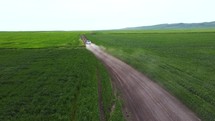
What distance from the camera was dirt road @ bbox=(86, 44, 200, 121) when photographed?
1448cm

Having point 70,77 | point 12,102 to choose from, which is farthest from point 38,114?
point 70,77

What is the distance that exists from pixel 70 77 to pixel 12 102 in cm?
778

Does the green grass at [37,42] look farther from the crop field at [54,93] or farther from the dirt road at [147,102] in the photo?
the dirt road at [147,102]

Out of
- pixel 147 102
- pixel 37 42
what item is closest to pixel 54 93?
pixel 147 102

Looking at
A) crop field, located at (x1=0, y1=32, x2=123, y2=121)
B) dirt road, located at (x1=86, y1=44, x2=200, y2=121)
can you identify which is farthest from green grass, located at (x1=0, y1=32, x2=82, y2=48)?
dirt road, located at (x1=86, y1=44, x2=200, y2=121)

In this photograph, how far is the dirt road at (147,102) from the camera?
47.5 feet

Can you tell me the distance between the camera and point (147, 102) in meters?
17.0

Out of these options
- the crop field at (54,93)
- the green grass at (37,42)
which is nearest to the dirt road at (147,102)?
the crop field at (54,93)

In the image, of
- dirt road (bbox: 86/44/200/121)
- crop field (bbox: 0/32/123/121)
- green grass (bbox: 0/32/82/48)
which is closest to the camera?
dirt road (bbox: 86/44/200/121)

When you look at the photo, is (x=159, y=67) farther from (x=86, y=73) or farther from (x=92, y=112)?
(x=92, y=112)

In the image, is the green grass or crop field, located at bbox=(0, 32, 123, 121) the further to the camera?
the green grass

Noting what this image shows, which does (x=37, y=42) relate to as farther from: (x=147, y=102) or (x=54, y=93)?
(x=147, y=102)

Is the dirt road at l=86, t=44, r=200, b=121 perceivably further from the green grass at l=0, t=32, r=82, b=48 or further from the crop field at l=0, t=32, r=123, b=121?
the green grass at l=0, t=32, r=82, b=48

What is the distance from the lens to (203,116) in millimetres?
14359
